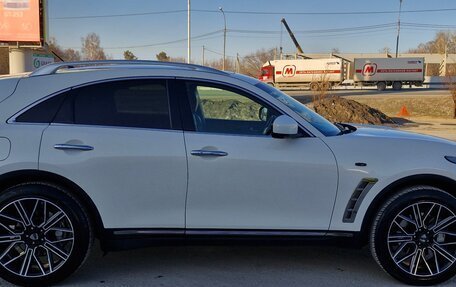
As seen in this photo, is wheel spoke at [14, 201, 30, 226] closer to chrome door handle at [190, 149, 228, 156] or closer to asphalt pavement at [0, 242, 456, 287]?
asphalt pavement at [0, 242, 456, 287]

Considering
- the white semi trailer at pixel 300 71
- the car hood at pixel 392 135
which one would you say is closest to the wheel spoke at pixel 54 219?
the car hood at pixel 392 135

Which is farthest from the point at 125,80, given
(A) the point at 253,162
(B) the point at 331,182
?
(B) the point at 331,182

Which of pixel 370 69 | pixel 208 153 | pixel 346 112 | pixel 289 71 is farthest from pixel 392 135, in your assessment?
pixel 370 69

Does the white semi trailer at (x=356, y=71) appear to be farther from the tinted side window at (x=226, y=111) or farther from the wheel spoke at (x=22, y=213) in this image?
the wheel spoke at (x=22, y=213)

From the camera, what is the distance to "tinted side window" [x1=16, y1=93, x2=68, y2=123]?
11.7ft

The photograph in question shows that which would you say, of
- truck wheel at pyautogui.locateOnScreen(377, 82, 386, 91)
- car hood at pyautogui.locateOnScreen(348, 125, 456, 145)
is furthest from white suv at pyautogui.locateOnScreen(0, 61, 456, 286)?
truck wheel at pyautogui.locateOnScreen(377, 82, 386, 91)

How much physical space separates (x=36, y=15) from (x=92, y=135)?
23058 mm

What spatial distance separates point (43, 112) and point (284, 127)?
193 centimetres

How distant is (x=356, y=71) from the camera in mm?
52344

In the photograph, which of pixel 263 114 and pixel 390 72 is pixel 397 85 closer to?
pixel 390 72

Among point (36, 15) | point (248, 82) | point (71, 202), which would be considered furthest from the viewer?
point (36, 15)

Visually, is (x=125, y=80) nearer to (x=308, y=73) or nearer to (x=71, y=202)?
(x=71, y=202)

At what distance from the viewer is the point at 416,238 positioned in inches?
145

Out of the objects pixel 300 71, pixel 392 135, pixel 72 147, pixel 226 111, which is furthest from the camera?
pixel 300 71
